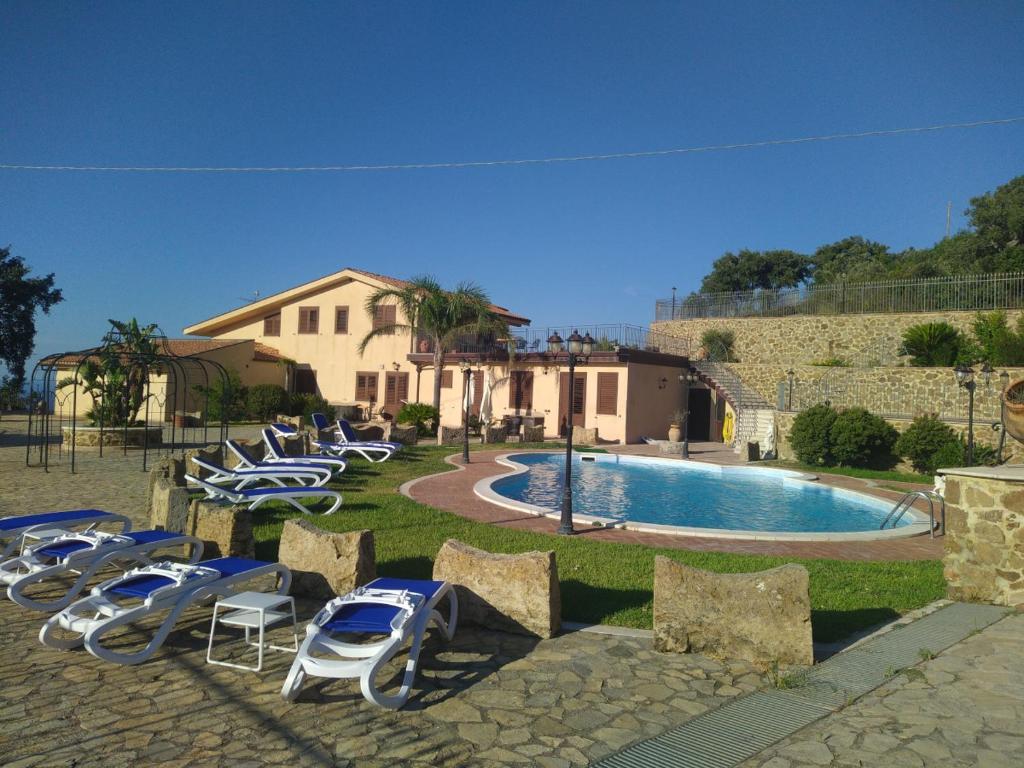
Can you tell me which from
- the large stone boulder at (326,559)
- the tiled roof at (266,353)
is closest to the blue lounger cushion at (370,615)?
the large stone boulder at (326,559)

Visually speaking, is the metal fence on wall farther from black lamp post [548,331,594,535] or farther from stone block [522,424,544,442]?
black lamp post [548,331,594,535]

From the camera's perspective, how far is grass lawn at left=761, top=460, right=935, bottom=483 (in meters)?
16.5

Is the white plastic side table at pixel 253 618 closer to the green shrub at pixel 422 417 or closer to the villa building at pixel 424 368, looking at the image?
the villa building at pixel 424 368

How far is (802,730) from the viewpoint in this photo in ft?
12.6

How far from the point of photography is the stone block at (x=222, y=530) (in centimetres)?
700

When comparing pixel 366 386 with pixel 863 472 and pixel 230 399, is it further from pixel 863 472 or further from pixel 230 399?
pixel 863 472

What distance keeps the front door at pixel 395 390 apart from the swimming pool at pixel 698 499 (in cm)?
1180

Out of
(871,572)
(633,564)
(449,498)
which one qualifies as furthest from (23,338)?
(871,572)

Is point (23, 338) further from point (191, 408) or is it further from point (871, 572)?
point (871, 572)

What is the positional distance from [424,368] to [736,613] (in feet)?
81.6

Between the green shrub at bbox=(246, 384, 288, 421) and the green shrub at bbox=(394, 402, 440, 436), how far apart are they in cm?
659

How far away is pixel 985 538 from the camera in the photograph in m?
6.38

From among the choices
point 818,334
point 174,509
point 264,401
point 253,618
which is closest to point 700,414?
point 818,334

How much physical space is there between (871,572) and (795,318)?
23524mm
